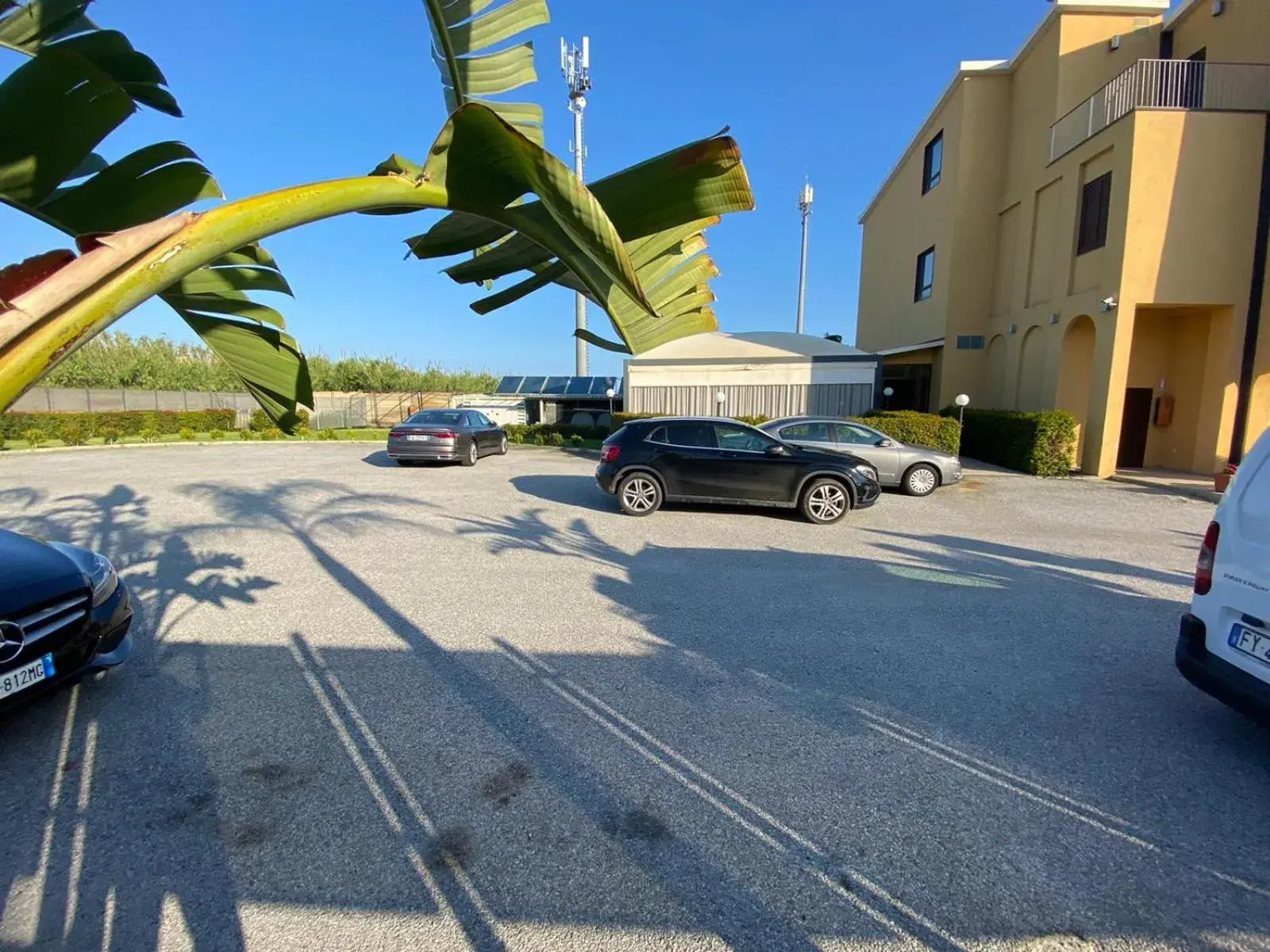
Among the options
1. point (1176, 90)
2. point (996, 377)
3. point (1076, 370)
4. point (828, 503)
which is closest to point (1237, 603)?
point (828, 503)

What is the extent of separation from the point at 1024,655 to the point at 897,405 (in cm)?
2092

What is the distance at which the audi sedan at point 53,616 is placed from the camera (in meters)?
2.81

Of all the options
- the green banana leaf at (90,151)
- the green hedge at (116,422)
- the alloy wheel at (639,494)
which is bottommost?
the alloy wheel at (639,494)

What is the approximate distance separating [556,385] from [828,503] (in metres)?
21.4

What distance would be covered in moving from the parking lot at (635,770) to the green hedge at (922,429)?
794 cm

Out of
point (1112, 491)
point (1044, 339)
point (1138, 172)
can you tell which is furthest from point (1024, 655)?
point (1044, 339)

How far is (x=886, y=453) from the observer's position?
1062cm

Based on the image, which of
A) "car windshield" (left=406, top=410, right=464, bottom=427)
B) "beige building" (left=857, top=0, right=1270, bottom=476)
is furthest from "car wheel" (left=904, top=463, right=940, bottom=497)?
"car windshield" (left=406, top=410, right=464, bottom=427)

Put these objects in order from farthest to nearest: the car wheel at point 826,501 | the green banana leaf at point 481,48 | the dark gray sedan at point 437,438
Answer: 1. the dark gray sedan at point 437,438
2. the car wheel at point 826,501
3. the green banana leaf at point 481,48

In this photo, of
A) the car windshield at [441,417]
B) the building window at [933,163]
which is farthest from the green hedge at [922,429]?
the building window at [933,163]

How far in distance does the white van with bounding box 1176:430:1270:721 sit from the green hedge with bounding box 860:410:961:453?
10732 millimetres

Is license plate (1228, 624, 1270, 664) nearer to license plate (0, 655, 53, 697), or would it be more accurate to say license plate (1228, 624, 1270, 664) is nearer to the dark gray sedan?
license plate (0, 655, 53, 697)

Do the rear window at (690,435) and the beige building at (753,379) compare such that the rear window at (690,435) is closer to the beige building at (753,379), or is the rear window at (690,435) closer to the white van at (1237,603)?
the white van at (1237,603)

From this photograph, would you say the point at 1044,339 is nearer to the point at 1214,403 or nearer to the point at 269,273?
the point at 1214,403
